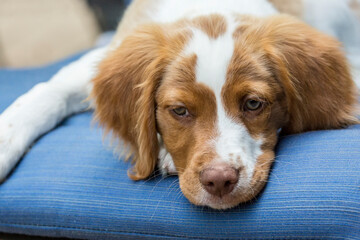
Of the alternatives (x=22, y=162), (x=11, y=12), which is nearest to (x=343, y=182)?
(x=22, y=162)

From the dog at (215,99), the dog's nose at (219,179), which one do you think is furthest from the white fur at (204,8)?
the dog's nose at (219,179)

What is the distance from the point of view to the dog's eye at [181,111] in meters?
2.47

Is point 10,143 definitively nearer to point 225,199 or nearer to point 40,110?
point 40,110

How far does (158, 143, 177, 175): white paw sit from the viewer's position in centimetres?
261

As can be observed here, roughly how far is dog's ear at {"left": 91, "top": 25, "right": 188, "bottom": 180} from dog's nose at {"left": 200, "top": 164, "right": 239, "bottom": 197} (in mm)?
512

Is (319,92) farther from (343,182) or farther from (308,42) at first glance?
(343,182)

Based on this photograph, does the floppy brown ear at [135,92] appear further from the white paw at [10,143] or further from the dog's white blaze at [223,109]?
the white paw at [10,143]

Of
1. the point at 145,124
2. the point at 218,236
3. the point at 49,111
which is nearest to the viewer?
the point at 218,236

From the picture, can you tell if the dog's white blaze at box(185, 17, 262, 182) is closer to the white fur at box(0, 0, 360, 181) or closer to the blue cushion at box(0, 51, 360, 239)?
the white fur at box(0, 0, 360, 181)

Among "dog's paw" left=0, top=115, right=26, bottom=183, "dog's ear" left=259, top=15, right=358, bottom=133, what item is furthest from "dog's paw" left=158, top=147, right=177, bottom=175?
"dog's paw" left=0, top=115, right=26, bottom=183

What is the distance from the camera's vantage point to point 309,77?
258cm

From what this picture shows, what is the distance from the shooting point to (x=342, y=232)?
2154 mm

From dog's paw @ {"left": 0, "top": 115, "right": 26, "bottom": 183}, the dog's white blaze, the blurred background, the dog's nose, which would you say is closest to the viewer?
the dog's nose

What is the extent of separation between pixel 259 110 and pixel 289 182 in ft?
1.24
